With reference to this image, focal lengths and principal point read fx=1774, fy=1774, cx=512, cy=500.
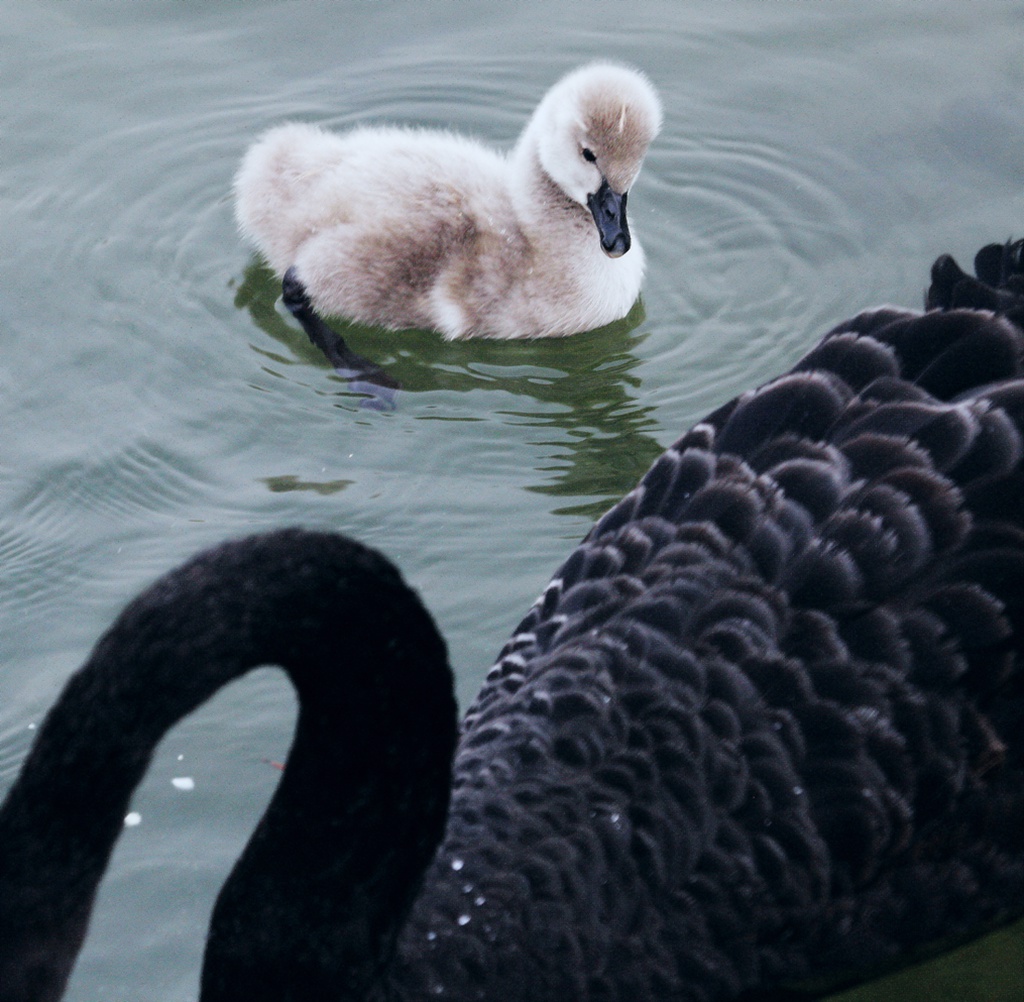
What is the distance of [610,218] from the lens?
3.17m

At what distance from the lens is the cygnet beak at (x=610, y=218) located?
3.11 metres

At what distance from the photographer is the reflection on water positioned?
3.02 metres

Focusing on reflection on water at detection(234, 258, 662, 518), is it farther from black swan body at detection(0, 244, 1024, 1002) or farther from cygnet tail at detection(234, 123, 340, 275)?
black swan body at detection(0, 244, 1024, 1002)

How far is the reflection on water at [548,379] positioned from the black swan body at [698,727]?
0.76 meters

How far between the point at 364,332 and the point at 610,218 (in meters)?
0.54

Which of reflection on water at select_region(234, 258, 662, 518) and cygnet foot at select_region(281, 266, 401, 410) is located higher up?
cygnet foot at select_region(281, 266, 401, 410)

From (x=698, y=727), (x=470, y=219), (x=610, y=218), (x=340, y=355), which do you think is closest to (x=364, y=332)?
(x=340, y=355)

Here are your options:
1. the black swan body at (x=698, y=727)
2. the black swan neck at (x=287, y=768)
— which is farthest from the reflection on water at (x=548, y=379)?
the black swan neck at (x=287, y=768)

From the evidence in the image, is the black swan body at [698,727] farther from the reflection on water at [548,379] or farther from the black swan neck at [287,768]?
the reflection on water at [548,379]

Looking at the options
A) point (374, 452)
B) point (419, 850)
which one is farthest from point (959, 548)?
point (374, 452)

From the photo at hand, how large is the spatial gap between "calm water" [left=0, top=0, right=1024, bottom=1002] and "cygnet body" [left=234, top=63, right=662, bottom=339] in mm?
100

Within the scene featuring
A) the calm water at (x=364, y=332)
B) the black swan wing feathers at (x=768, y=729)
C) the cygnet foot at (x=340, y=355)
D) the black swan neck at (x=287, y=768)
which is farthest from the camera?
the cygnet foot at (x=340, y=355)

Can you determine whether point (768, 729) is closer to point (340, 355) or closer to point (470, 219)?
point (340, 355)

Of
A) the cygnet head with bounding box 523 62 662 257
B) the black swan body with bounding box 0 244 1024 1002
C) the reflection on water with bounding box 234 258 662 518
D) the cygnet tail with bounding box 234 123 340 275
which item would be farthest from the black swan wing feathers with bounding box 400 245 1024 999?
the cygnet tail with bounding box 234 123 340 275
